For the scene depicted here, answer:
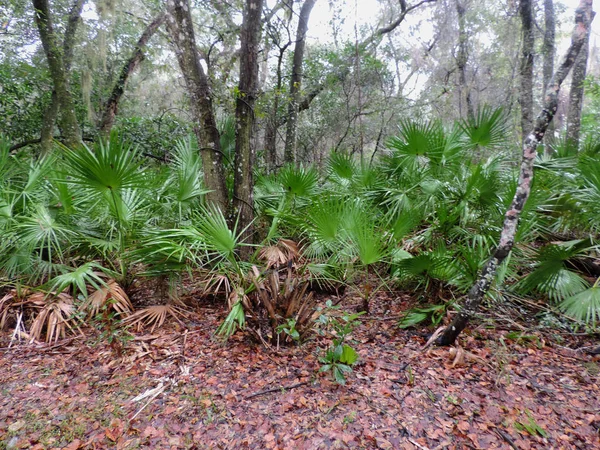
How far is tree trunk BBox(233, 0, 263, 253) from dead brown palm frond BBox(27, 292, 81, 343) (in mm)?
1837

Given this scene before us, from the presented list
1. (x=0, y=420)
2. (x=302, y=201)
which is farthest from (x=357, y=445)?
(x=302, y=201)

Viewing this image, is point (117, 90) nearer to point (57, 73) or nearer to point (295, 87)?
point (57, 73)

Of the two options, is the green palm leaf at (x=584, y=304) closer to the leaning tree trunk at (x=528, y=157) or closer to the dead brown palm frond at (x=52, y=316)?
the leaning tree trunk at (x=528, y=157)

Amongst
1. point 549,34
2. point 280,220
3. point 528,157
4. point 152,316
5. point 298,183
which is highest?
point 549,34

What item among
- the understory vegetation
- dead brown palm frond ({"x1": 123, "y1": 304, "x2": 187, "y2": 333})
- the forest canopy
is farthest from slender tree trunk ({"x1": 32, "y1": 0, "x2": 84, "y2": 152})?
dead brown palm frond ({"x1": 123, "y1": 304, "x2": 187, "y2": 333})

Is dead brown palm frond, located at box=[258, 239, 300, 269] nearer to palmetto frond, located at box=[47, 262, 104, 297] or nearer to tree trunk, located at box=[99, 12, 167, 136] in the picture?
palmetto frond, located at box=[47, 262, 104, 297]

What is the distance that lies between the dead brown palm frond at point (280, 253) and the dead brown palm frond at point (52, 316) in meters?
1.99

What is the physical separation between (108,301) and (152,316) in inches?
17.6

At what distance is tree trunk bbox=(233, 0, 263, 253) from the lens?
372 centimetres

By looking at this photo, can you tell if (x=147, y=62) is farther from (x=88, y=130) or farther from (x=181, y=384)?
(x=181, y=384)

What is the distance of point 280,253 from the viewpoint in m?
3.92

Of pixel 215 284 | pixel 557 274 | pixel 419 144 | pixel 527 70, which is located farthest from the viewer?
pixel 527 70

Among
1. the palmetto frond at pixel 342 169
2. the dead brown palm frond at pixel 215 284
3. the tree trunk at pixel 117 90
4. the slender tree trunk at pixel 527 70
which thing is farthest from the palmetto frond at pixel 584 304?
the tree trunk at pixel 117 90

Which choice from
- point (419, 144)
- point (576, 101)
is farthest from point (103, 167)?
point (576, 101)
